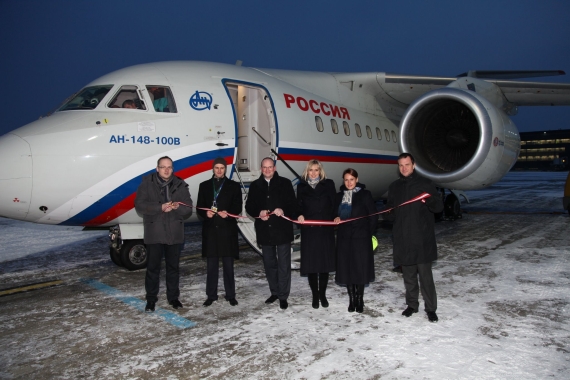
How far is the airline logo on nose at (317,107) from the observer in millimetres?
7910

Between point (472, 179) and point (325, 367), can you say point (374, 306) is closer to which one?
point (325, 367)

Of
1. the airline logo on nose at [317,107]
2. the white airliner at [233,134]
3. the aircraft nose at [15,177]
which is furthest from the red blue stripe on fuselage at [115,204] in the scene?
the airline logo on nose at [317,107]

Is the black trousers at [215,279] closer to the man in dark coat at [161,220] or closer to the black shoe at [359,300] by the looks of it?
the man in dark coat at [161,220]

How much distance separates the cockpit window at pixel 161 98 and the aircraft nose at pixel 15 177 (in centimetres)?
169

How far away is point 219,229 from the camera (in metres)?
4.88

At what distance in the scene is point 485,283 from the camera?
567 centimetres

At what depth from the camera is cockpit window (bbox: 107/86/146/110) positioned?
6090mm

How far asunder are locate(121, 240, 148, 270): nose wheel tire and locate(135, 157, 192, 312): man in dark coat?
1.93 meters

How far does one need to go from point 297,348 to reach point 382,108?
8061mm

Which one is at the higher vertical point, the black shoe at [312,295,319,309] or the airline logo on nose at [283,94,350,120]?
the airline logo on nose at [283,94,350,120]

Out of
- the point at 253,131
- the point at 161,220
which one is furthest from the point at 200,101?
the point at 161,220

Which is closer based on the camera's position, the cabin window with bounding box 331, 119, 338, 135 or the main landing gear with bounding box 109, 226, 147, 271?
the main landing gear with bounding box 109, 226, 147, 271

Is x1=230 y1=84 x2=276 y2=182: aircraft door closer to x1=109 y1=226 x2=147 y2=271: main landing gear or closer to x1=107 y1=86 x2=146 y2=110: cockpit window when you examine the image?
x1=107 y1=86 x2=146 y2=110: cockpit window

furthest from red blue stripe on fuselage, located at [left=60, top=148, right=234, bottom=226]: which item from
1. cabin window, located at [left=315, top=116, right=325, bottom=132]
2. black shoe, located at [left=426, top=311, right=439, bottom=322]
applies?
black shoe, located at [left=426, top=311, right=439, bottom=322]
